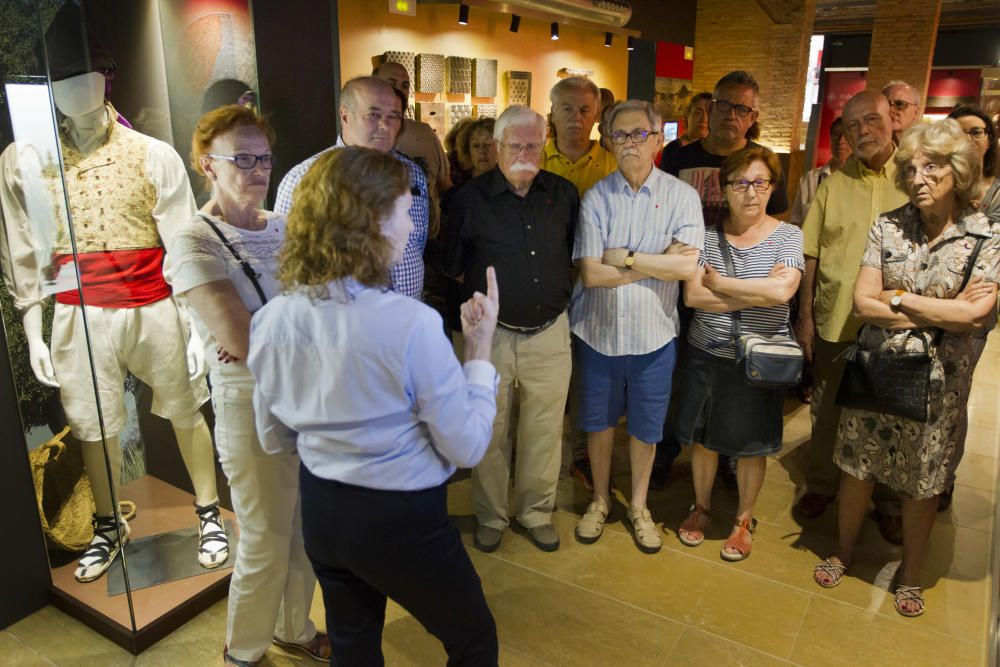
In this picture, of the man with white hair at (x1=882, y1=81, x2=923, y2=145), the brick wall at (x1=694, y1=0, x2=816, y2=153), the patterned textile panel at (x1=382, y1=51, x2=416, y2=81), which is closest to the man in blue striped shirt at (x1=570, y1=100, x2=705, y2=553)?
the man with white hair at (x1=882, y1=81, x2=923, y2=145)

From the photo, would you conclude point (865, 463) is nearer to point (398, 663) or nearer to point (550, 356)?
point (550, 356)

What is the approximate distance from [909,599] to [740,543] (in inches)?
25.3

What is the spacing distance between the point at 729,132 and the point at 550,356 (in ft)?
4.98

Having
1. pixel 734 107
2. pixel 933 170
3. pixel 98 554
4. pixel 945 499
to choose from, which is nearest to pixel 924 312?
pixel 933 170

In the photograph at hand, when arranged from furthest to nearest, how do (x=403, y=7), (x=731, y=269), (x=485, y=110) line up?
(x=485, y=110)
(x=403, y=7)
(x=731, y=269)

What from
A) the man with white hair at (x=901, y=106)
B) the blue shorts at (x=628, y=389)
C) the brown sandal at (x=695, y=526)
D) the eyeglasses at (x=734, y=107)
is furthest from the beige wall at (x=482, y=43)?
the brown sandal at (x=695, y=526)

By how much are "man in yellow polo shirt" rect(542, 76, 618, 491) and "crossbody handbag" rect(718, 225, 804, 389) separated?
86 centimetres

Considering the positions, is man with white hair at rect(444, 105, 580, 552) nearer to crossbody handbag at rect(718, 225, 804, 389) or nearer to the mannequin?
crossbody handbag at rect(718, 225, 804, 389)

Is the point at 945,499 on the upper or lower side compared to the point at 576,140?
lower

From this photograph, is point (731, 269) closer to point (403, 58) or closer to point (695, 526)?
point (695, 526)

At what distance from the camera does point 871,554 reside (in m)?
3.13

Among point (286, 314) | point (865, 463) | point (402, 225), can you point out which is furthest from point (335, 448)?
point (865, 463)

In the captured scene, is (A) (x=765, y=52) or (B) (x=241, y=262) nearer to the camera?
(B) (x=241, y=262)

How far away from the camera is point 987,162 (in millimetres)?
2906
